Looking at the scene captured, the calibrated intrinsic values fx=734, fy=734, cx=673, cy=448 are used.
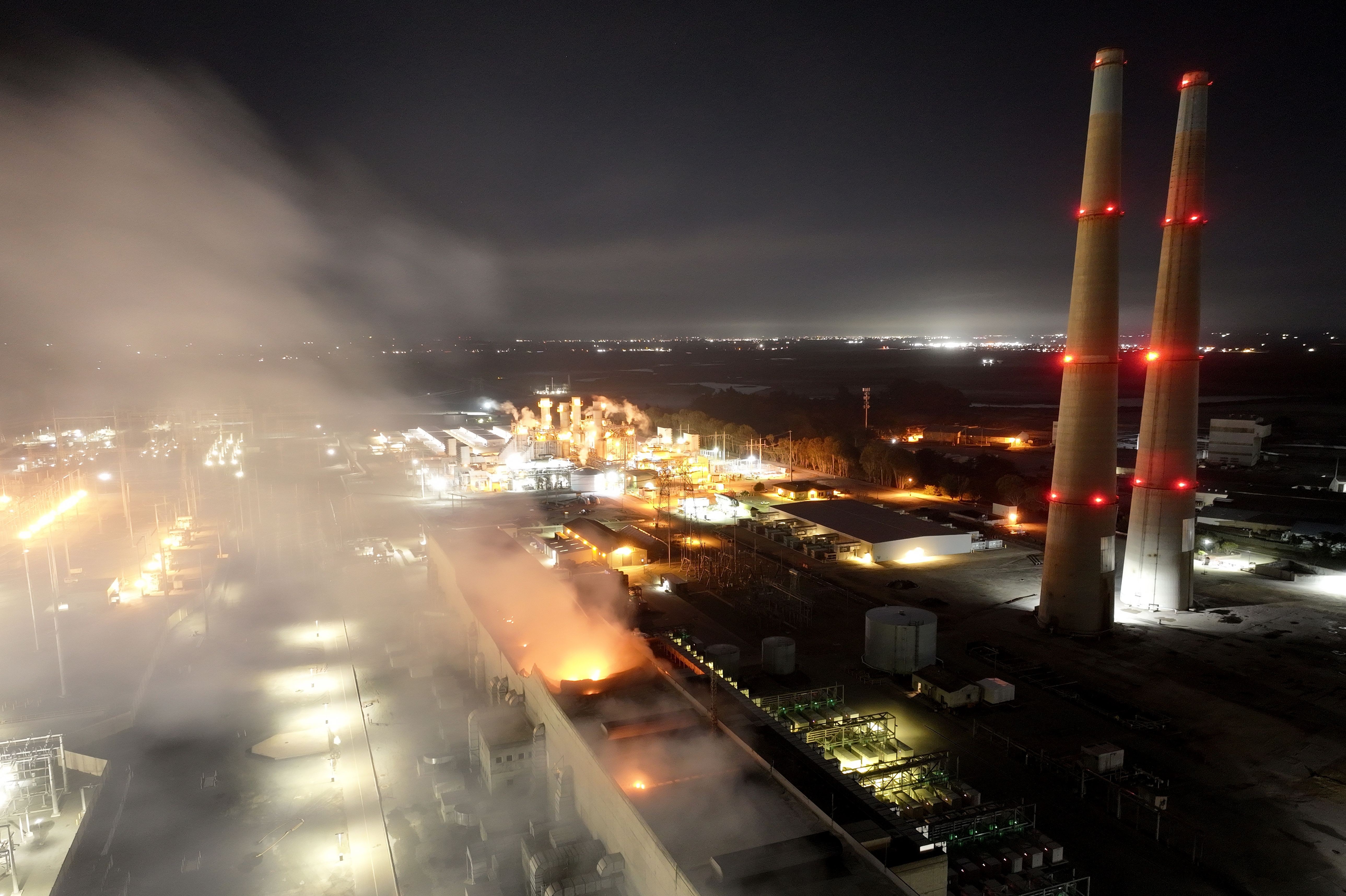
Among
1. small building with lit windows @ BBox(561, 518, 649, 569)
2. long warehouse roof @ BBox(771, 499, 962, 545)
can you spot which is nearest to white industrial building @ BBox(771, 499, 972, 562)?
long warehouse roof @ BBox(771, 499, 962, 545)

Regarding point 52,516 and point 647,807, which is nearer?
point 647,807

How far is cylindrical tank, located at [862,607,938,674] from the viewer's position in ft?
42.0

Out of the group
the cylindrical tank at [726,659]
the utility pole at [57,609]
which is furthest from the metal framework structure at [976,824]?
the utility pole at [57,609]

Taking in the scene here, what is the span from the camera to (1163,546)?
602 inches

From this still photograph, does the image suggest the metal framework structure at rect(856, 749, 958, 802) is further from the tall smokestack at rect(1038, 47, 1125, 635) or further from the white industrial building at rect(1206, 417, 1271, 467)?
the white industrial building at rect(1206, 417, 1271, 467)

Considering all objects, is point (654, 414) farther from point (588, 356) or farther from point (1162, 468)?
point (588, 356)

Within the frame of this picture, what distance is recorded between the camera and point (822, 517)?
2255cm

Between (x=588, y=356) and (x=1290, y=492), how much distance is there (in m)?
151

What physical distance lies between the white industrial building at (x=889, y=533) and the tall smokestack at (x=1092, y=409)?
525 centimetres

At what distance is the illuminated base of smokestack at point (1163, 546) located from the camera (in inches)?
591

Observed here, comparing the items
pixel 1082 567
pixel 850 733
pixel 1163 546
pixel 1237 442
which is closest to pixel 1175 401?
pixel 1163 546

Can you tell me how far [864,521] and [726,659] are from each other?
1086 cm

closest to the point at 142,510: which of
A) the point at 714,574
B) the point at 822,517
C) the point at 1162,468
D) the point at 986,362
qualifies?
the point at 714,574

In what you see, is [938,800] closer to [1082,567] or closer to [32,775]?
[1082,567]
